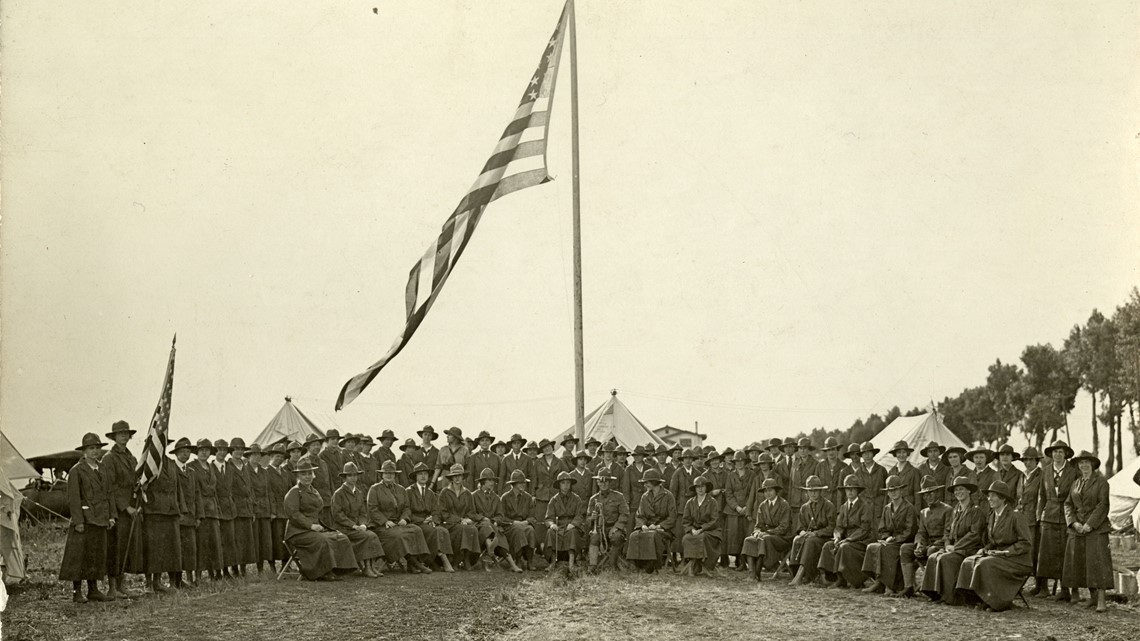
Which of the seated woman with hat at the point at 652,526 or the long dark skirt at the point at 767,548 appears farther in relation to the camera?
the seated woman with hat at the point at 652,526

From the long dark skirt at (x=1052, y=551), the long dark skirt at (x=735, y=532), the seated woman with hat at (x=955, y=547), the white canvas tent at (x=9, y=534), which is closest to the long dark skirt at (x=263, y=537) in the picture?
the white canvas tent at (x=9, y=534)

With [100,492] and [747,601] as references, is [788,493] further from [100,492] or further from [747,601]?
[100,492]

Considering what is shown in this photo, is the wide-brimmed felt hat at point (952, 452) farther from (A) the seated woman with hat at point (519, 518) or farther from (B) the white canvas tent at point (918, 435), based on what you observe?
(B) the white canvas tent at point (918, 435)

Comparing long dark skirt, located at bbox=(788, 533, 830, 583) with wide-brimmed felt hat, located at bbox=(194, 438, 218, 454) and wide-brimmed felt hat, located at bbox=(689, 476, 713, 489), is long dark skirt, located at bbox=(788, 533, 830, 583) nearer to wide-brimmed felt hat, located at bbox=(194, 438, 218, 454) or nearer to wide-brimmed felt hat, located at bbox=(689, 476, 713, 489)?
wide-brimmed felt hat, located at bbox=(689, 476, 713, 489)

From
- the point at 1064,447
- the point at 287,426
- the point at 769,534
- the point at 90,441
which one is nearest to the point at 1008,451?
the point at 1064,447

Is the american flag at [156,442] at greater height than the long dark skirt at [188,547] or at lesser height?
greater

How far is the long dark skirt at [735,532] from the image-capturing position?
1605 centimetres

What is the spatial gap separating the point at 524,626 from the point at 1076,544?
646cm

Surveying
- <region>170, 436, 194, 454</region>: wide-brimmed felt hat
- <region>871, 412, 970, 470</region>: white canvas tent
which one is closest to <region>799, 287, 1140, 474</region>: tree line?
<region>871, 412, 970, 470</region>: white canvas tent

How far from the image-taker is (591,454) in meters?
18.2

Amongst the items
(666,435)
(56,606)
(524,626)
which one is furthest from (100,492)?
(666,435)

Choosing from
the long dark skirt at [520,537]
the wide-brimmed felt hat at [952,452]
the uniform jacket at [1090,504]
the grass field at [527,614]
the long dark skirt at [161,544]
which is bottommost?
the grass field at [527,614]

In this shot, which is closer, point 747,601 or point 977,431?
point 747,601

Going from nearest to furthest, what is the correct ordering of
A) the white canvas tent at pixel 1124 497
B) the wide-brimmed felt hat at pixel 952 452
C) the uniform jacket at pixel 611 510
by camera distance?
the wide-brimmed felt hat at pixel 952 452 < the uniform jacket at pixel 611 510 < the white canvas tent at pixel 1124 497
